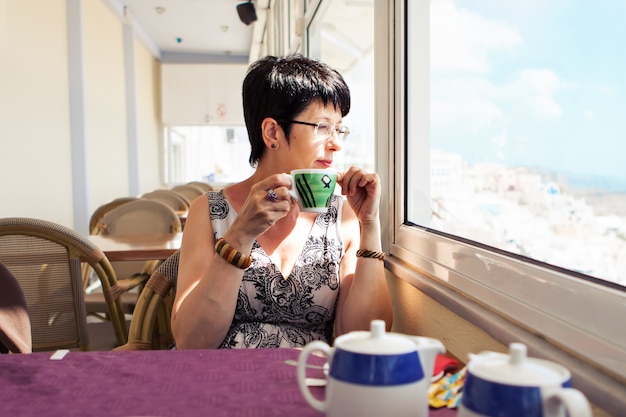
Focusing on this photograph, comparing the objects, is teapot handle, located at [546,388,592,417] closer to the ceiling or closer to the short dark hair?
the short dark hair

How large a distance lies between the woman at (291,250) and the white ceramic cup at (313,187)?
25 cm

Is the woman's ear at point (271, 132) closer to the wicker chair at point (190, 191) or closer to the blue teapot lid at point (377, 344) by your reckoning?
the blue teapot lid at point (377, 344)

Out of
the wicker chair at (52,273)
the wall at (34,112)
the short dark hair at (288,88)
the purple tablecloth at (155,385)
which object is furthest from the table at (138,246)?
the wall at (34,112)

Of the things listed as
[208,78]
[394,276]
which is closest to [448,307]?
[394,276]

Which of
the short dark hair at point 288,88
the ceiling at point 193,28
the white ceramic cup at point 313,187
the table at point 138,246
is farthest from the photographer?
the ceiling at point 193,28

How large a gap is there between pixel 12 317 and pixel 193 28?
8492 mm

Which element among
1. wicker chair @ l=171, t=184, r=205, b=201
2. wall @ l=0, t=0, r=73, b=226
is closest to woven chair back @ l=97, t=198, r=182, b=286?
wall @ l=0, t=0, r=73, b=226

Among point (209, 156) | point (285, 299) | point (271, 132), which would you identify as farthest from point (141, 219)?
point (209, 156)

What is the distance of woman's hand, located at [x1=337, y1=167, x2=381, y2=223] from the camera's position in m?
1.26

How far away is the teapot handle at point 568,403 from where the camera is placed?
1.29ft

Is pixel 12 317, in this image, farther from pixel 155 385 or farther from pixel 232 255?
pixel 155 385

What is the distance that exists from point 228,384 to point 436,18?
1100mm

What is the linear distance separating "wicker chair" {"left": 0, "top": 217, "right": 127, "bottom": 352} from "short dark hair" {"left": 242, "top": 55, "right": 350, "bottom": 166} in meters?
0.76

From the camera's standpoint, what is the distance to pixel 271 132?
4.58ft
